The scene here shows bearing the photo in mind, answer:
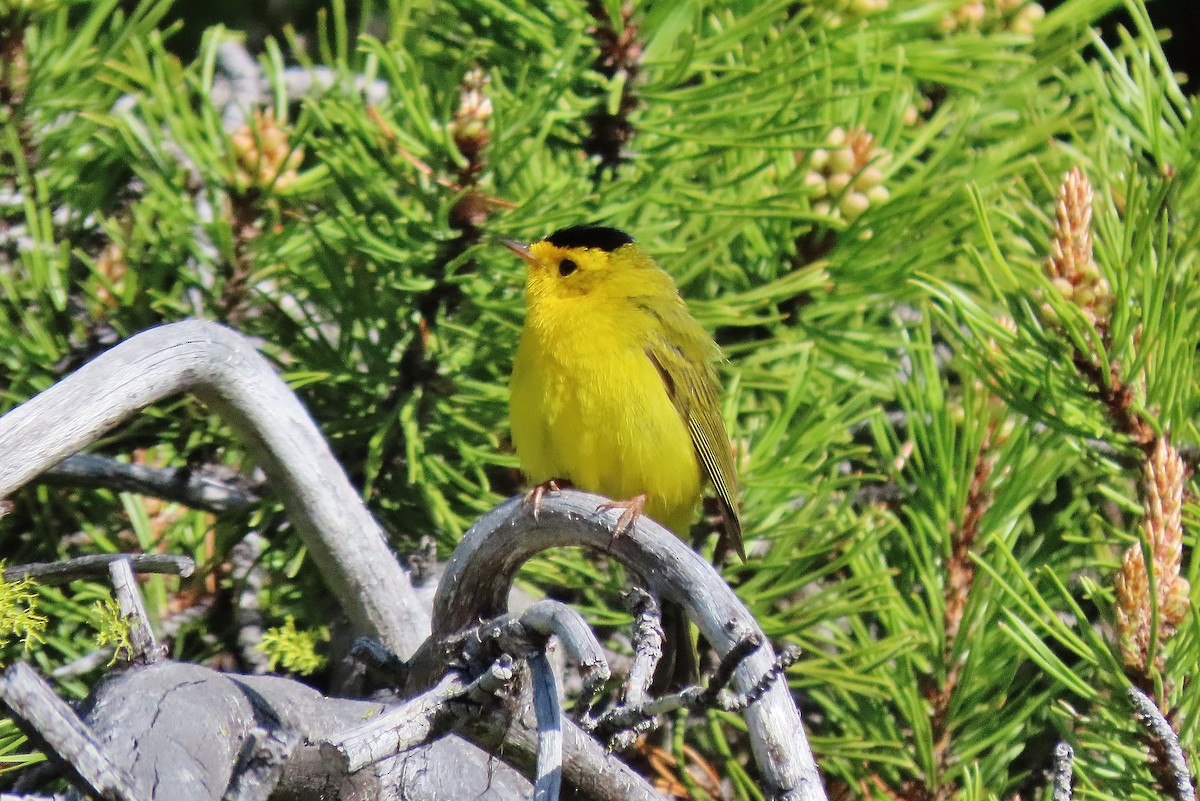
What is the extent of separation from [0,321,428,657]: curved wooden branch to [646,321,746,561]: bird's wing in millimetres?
518

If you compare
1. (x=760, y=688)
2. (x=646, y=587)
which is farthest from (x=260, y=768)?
(x=646, y=587)

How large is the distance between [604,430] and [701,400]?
0.20 m

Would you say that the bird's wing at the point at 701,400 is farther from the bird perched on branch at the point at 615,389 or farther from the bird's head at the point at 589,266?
A: the bird's head at the point at 589,266

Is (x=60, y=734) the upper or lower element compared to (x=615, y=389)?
upper

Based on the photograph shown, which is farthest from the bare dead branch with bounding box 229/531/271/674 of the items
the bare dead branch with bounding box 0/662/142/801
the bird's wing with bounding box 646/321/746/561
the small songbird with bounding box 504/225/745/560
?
the bare dead branch with bounding box 0/662/142/801

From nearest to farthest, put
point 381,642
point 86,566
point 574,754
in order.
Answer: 1. point 86,566
2. point 574,754
3. point 381,642

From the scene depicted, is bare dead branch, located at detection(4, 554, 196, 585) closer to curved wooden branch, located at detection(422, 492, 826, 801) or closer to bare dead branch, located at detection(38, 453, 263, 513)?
curved wooden branch, located at detection(422, 492, 826, 801)

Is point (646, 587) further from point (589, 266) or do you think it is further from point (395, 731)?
point (589, 266)

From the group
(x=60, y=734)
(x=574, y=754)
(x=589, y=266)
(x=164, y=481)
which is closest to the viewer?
(x=60, y=734)

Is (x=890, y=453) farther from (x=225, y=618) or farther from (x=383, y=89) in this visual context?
(x=383, y=89)

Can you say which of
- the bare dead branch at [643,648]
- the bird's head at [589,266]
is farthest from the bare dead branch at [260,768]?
the bird's head at [589,266]

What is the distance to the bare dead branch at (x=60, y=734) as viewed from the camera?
84 cm

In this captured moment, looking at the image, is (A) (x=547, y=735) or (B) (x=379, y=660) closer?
(A) (x=547, y=735)

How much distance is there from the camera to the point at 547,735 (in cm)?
104
